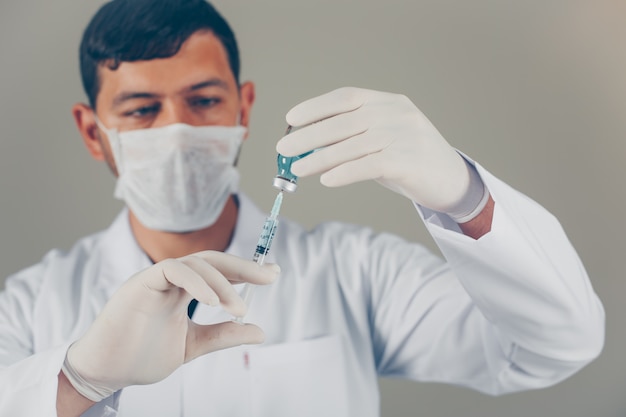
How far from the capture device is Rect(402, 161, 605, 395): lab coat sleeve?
100 centimetres

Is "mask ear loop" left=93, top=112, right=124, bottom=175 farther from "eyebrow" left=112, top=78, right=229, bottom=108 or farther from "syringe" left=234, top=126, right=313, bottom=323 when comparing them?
"syringe" left=234, top=126, right=313, bottom=323

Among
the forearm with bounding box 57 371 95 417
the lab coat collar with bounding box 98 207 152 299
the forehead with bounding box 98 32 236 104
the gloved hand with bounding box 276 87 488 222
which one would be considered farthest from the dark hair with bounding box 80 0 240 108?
the forearm with bounding box 57 371 95 417

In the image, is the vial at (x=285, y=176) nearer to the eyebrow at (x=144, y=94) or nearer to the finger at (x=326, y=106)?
the finger at (x=326, y=106)

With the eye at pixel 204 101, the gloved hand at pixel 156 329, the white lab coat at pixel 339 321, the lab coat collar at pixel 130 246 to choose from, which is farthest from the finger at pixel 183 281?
the eye at pixel 204 101

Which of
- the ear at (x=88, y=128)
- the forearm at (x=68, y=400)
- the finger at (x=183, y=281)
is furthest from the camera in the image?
the ear at (x=88, y=128)

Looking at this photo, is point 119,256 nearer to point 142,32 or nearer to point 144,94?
point 144,94

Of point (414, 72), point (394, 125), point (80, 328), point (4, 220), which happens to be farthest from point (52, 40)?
point (394, 125)

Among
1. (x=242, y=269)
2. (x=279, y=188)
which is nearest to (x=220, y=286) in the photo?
(x=242, y=269)

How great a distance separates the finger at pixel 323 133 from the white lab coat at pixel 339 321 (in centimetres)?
19

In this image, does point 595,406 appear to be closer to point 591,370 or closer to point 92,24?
point 591,370

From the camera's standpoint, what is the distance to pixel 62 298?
1381 mm

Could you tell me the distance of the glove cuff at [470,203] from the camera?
104 cm

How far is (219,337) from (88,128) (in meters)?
0.69

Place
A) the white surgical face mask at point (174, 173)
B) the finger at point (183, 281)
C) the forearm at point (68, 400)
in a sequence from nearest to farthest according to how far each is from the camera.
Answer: the finger at point (183, 281) < the forearm at point (68, 400) < the white surgical face mask at point (174, 173)
